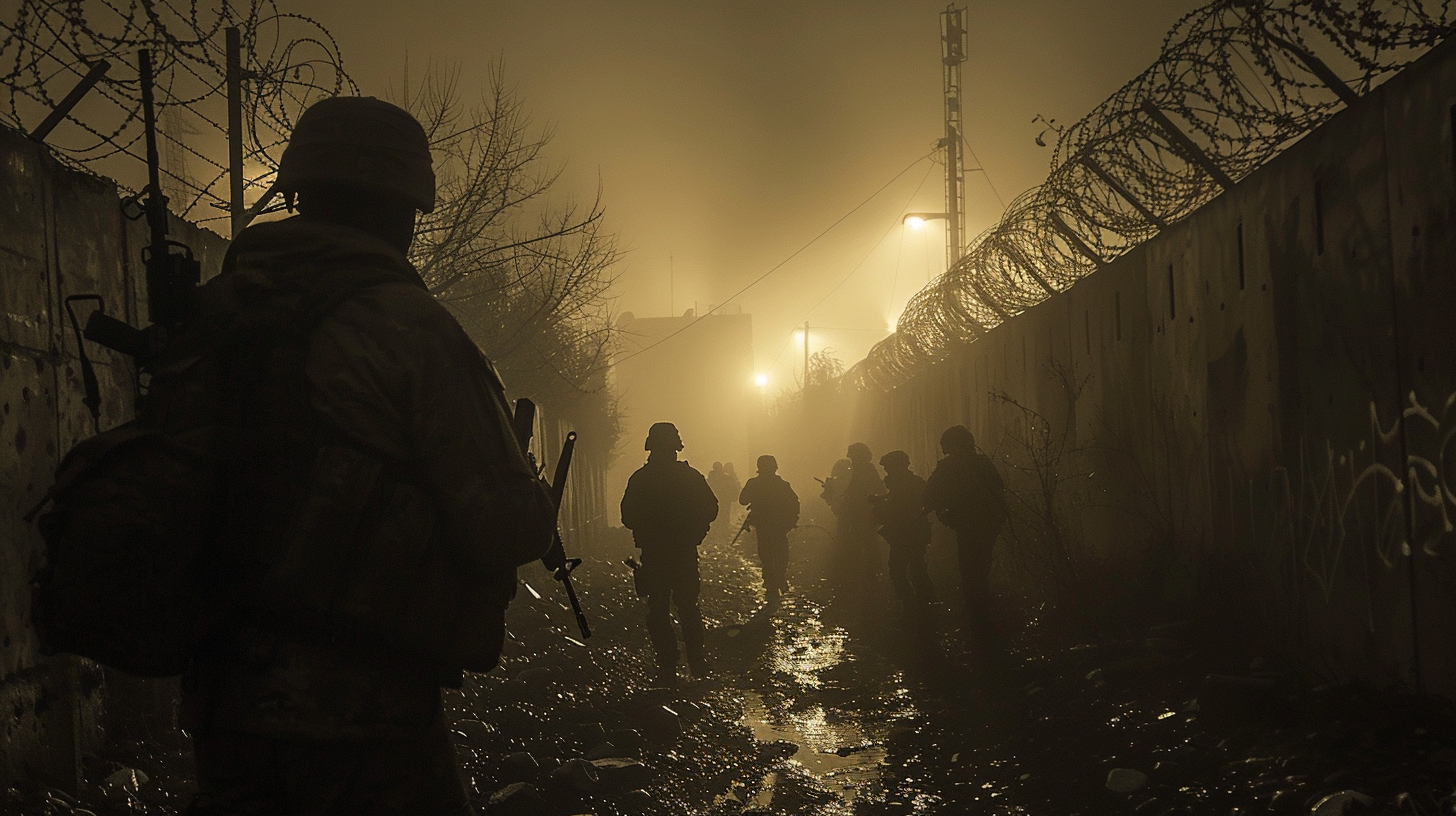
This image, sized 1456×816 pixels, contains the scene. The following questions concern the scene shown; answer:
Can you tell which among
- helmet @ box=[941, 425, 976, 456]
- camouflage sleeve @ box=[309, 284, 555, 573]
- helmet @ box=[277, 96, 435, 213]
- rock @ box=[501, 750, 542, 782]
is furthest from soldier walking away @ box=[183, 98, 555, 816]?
helmet @ box=[941, 425, 976, 456]

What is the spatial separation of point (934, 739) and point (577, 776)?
1788 millimetres

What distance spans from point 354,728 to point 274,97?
543 cm

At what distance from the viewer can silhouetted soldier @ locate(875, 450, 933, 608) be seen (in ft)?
30.2

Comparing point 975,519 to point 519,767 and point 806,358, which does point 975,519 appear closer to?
point 519,767

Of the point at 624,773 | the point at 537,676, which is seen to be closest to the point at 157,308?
the point at 624,773

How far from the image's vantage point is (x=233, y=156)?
6.34 m

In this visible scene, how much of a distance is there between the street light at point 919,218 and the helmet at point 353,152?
19.6 metres

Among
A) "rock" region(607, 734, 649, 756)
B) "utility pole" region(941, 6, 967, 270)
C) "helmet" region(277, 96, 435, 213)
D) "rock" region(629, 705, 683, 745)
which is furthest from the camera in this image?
"utility pole" region(941, 6, 967, 270)

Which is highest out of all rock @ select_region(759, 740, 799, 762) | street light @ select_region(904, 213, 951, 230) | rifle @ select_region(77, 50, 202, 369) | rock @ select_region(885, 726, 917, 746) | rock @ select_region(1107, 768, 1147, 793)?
street light @ select_region(904, 213, 951, 230)

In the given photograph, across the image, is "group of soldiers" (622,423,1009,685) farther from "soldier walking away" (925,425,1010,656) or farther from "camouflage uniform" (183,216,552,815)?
"camouflage uniform" (183,216,552,815)

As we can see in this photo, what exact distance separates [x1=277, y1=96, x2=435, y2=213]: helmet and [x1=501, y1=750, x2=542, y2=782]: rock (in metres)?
3.24

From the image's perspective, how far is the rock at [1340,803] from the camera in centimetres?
323

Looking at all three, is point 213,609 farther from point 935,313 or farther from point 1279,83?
point 935,313

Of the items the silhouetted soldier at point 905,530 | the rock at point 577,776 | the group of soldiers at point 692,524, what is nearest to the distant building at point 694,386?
the silhouetted soldier at point 905,530
